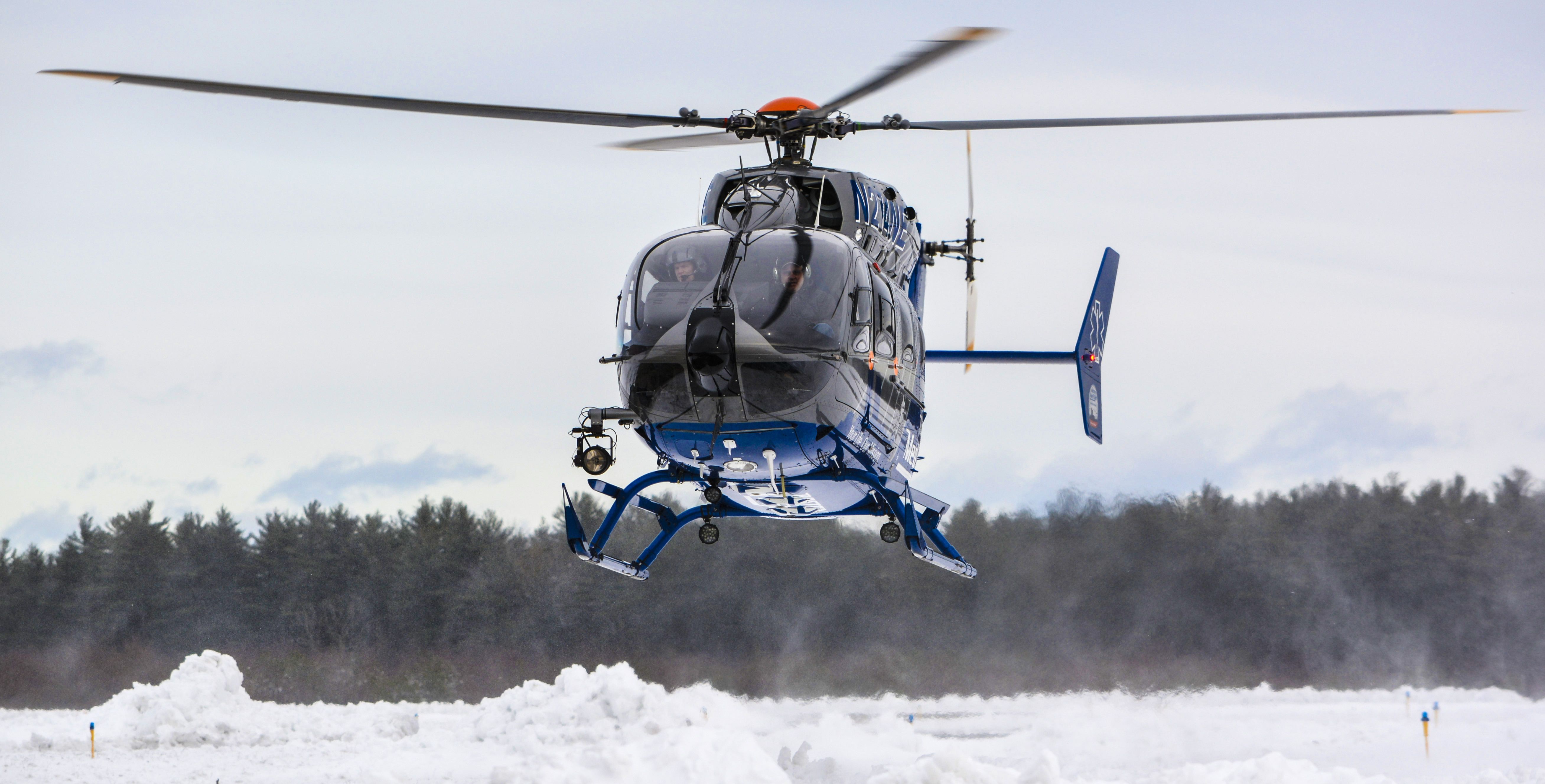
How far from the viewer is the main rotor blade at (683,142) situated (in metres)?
11.5

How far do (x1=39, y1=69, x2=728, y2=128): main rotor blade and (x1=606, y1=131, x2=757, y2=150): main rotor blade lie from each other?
2.03ft

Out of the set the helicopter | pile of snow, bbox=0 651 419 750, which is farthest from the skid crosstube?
pile of snow, bbox=0 651 419 750

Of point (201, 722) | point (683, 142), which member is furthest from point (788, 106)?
point (201, 722)

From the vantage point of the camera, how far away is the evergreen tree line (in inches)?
920

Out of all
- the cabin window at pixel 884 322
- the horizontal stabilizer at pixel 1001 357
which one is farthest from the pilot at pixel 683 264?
the horizontal stabilizer at pixel 1001 357

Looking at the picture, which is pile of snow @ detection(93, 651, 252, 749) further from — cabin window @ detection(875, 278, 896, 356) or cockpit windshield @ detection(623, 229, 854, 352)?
cabin window @ detection(875, 278, 896, 356)

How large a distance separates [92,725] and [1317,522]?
72.5 feet

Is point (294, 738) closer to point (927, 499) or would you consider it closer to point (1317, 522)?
point (927, 499)

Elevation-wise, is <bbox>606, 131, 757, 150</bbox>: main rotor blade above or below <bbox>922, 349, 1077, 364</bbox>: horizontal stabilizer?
above

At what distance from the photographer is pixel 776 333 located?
29.9 ft

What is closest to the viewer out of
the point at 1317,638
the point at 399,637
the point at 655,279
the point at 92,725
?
the point at 655,279

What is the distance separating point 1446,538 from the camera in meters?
25.8

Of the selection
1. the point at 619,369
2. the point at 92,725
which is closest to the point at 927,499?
the point at 619,369

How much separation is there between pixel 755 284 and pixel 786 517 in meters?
3.45
